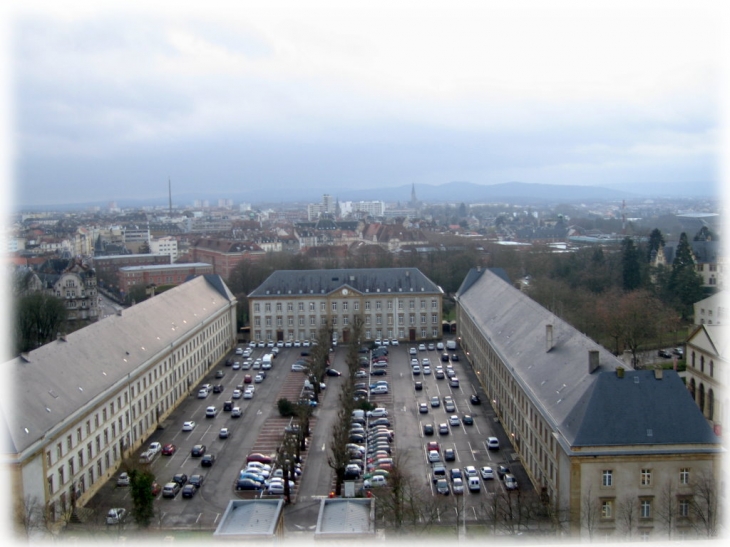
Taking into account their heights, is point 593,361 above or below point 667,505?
above

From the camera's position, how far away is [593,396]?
19.9m

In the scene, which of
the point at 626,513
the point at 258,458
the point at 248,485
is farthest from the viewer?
the point at 258,458

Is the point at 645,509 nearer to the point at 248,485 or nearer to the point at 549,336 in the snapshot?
the point at 549,336

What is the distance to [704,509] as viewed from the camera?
59.0 ft

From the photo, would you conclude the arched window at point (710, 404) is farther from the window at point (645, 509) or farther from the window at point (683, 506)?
the window at point (645, 509)

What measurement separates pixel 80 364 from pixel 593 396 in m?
17.9

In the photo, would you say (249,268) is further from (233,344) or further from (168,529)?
(168,529)

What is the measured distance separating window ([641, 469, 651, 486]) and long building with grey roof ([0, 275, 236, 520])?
645 inches

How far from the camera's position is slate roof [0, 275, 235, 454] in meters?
20.3

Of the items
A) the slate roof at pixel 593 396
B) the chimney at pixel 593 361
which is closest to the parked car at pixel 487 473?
the slate roof at pixel 593 396

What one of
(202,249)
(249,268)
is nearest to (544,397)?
(249,268)

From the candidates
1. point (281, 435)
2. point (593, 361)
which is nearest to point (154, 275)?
point (281, 435)

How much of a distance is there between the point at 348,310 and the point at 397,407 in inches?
668

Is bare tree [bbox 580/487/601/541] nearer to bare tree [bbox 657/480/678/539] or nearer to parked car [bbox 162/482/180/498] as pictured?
bare tree [bbox 657/480/678/539]
